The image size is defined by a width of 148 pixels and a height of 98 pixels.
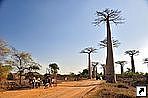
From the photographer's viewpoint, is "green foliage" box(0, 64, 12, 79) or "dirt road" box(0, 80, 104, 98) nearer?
"dirt road" box(0, 80, 104, 98)

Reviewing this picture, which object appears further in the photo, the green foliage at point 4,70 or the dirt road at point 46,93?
the green foliage at point 4,70

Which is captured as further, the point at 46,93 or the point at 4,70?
the point at 4,70

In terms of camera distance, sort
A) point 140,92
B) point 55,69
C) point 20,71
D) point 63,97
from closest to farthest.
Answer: point 140,92, point 63,97, point 20,71, point 55,69

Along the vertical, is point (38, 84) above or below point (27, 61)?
below

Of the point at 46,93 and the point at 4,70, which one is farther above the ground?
the point at 4,70

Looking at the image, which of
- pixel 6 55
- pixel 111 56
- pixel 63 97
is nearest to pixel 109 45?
pixel 111 56

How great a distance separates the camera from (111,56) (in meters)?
25.2

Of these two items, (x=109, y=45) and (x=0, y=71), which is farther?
(x=109, y=45)

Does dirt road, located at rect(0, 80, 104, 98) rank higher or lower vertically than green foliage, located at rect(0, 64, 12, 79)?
lower

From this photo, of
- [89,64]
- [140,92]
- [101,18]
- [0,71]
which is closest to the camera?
[140,92]

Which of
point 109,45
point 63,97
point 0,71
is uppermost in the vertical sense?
point 109,45

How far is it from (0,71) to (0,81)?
61.7 inches

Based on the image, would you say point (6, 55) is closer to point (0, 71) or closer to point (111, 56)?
point (0, 71)

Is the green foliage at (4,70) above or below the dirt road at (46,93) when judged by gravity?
above
